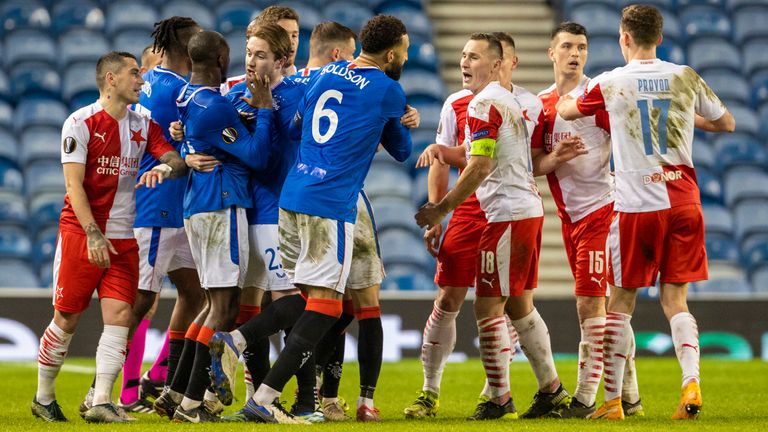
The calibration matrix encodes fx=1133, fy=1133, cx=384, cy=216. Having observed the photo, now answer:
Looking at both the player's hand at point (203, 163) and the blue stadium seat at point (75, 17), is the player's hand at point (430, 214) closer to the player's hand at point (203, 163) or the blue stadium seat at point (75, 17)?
the player's hand at point (203, 163)

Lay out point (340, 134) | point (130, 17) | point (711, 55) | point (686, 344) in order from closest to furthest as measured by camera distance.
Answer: point (340, 134)
point (686, 344)
point (130, 17)
point (711, 55)

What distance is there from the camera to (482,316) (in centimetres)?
677

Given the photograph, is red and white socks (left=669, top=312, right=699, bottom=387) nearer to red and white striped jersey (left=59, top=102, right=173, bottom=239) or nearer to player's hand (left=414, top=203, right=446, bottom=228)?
player's hand (left=414, top=203, right=446, bottom=228)

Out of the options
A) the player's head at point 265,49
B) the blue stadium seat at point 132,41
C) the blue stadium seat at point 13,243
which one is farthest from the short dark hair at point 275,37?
the blue stadium seat at point 132,41

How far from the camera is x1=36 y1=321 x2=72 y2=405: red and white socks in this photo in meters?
6.52

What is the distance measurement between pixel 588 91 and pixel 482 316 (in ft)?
4.81

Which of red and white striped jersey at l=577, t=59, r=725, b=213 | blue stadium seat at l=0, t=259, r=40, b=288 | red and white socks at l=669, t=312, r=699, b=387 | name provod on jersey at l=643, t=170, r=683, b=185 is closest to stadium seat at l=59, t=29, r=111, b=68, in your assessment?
blue stadium seat at l=0, t=259, r=40, b=288

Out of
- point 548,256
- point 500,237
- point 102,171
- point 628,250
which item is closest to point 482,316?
point 500,237

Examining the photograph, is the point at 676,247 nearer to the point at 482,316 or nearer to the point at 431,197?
the point at 482,316

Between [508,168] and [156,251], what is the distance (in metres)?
2.24

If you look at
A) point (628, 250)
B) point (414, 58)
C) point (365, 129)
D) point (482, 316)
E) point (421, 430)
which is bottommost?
point (421, 430)

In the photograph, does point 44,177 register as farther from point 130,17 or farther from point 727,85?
point 727,85

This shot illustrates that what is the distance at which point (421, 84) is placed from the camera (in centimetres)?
1482

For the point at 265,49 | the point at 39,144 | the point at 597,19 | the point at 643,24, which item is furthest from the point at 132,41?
the point at 643,24
